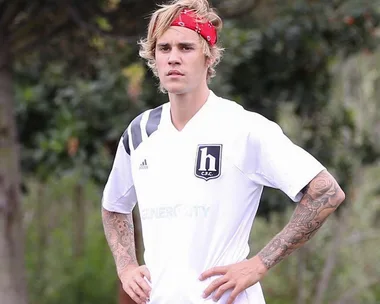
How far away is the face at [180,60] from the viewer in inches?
136

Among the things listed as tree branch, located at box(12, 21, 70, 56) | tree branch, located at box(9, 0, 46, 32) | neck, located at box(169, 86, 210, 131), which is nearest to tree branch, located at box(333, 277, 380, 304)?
tree branch, located at box(12, 21, 70, 56)

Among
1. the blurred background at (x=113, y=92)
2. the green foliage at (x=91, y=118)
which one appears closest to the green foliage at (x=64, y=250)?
the blurred background at (x=113, y=92)

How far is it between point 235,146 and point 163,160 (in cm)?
29

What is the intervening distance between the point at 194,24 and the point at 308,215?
844mm

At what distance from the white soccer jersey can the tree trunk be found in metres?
4.85

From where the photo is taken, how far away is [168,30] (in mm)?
3518

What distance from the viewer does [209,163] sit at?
3.37 m

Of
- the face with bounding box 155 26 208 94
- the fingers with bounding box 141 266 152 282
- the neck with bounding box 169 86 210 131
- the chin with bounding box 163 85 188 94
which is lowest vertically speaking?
the fingers with bounding box 141 266 152 282

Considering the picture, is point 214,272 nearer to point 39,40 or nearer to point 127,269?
point 127,269

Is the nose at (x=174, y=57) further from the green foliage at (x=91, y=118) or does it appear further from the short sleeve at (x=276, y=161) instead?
the green foliage at (x=91, y=118)

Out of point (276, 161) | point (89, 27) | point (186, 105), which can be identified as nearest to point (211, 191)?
point (276, 161)

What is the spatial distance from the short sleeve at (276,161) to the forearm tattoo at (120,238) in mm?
704

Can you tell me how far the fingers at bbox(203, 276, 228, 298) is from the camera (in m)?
3.30

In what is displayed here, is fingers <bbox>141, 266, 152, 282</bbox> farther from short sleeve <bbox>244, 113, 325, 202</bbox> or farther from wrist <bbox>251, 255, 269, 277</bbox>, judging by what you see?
short sleeve <bbox>244, 113, 325, 202</bbox>
